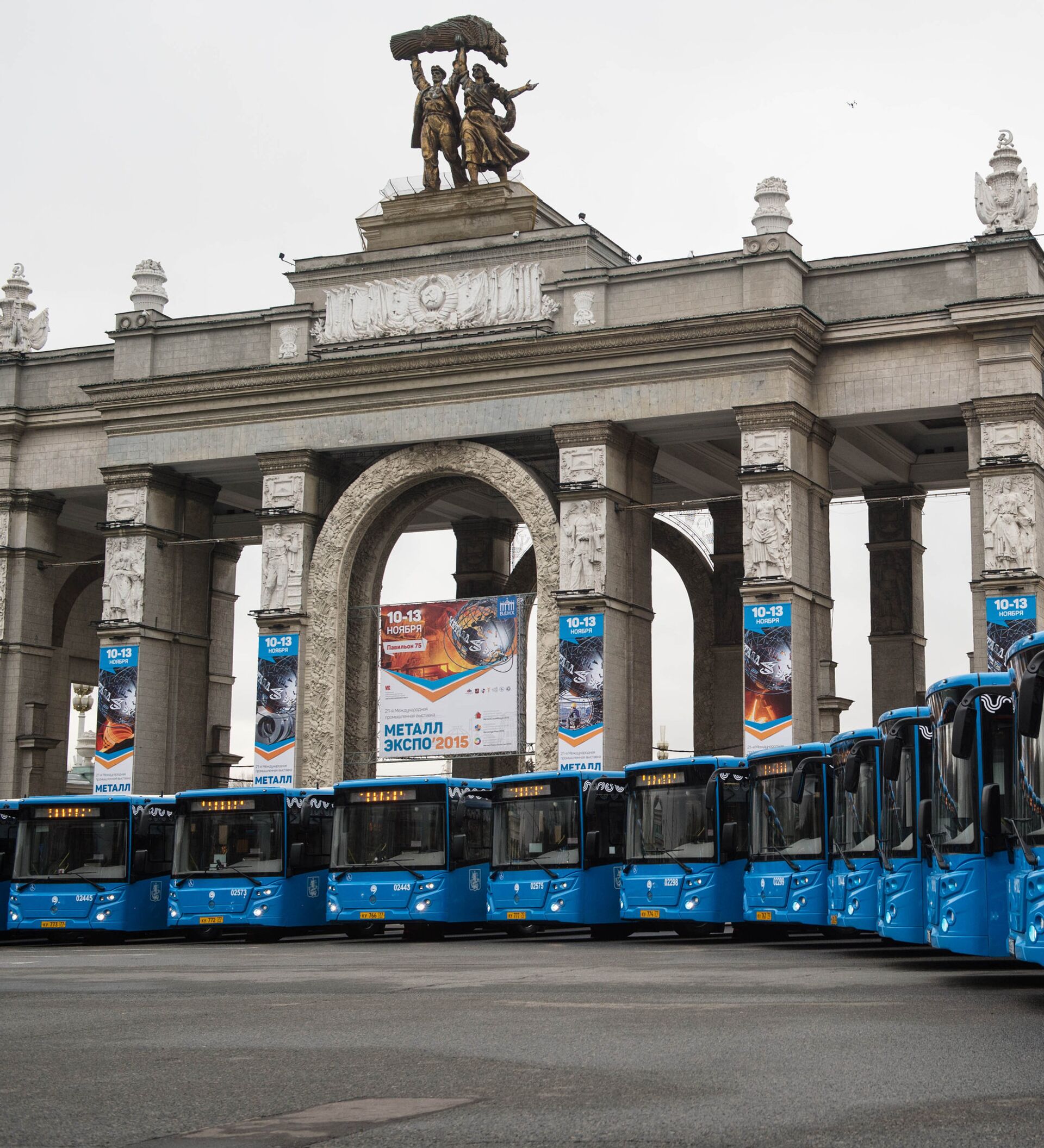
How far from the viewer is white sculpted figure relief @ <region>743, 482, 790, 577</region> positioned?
36406 mm

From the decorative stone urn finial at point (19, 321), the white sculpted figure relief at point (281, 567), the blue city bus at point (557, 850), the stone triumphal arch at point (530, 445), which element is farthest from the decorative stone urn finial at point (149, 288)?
the blue city bus at point (557, 850)

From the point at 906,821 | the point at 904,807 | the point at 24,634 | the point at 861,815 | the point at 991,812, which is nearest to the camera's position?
the point at 991,812

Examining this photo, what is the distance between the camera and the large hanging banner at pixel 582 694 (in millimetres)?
37156

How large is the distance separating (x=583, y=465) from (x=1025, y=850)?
83.2 ft

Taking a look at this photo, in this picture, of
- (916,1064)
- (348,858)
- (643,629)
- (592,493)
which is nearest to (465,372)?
(592,493)

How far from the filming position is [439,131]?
41938 millimetres

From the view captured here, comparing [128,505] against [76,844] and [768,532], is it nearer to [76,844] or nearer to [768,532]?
[76,844]

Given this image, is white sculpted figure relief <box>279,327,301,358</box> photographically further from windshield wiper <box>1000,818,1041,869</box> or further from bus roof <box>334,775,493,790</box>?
windshield wiper <box>1000,818,1041,869</box>

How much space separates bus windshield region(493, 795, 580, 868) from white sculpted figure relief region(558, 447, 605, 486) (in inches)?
465

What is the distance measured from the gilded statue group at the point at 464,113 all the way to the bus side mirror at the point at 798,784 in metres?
22.0

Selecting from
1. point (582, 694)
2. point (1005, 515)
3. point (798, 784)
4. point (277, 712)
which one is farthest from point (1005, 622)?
point (277, 712)

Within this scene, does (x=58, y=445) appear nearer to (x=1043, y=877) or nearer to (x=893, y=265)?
(x=893, y=265)

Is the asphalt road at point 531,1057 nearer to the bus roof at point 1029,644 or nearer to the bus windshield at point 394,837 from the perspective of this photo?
the bus roof at point 1029,644

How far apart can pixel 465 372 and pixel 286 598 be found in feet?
21.8
